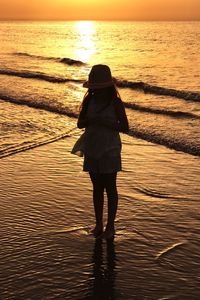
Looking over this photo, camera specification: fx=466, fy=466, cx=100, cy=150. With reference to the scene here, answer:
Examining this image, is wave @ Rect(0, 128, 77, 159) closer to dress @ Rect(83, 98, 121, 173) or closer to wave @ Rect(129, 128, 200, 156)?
wave @ Rect(129, 128, 200, 156)

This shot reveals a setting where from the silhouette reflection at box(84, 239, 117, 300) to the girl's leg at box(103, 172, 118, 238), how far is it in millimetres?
139

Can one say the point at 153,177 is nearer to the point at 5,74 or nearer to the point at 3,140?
the point at 3,140

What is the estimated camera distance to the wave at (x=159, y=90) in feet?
61.7

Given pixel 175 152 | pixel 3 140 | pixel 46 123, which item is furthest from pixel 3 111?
pixel 175 152

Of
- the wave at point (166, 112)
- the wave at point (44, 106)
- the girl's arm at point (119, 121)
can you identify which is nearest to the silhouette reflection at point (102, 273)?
the girl's arm at point (119, 121)

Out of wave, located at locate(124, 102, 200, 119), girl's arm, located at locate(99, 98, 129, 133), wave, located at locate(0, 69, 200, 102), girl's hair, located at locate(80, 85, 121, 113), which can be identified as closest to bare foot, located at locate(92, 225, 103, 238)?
girl's arm, located at locate(99, 98, 129, 133)

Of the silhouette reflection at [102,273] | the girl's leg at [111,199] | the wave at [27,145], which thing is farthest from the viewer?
the wave at [27,145]

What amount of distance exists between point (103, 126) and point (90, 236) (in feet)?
3.92

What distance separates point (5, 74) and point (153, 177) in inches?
776

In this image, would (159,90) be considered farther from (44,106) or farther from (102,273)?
(102,273)

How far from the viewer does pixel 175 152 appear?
9055 millimetres

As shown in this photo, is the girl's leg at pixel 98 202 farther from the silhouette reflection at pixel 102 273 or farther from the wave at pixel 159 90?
the wave at pixel 159 90

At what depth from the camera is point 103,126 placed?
4773 millimetres

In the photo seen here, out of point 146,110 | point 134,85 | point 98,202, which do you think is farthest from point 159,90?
point 98,202
